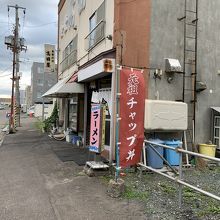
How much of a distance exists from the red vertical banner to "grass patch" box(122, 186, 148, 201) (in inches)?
24.2

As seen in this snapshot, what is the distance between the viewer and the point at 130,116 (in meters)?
7.62

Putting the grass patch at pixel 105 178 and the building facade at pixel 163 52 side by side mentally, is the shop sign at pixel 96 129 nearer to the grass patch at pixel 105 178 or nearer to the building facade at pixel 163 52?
the grass patch at pixel 105 178

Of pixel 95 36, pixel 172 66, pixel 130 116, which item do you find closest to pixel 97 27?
pixel 95 36

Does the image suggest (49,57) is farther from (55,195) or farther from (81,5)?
(55,195)

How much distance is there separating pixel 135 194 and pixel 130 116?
174 centimetres

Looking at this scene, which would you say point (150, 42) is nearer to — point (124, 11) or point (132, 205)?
point (124, 11)

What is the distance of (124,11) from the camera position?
10.8 m

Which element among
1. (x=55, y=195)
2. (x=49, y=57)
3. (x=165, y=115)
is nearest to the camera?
(x=55, y=195)

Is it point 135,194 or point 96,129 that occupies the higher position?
point 96,129

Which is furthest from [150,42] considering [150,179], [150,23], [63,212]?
[63,212]

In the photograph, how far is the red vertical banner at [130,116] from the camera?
7488 mm

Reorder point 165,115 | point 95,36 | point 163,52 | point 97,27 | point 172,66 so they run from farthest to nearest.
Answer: point 95,36 → point 97,27 → point 163,52 → point 172,66 → point 165,115

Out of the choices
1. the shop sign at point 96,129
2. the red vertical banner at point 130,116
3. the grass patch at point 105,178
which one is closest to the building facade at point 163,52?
the shop sign at point 96,129

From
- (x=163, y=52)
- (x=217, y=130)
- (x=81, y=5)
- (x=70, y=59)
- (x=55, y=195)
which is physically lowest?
(x=55, y=195)
